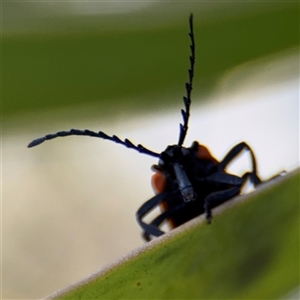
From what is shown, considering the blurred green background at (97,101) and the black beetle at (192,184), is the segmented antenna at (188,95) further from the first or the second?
the blurred green background at (97,101)

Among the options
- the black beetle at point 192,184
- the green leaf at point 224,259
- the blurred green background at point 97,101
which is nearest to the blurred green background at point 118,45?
the blurred green background at point 97,101

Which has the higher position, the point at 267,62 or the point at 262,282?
the point at 267,62

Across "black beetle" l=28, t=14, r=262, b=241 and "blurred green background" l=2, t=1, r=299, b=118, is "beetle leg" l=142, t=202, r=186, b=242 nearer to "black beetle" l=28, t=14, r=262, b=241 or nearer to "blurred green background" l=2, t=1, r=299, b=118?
"black beetle" l=28, t=14, r=262, b=241

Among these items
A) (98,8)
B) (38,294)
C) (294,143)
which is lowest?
(38,294)

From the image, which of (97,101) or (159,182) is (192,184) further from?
(97,101)

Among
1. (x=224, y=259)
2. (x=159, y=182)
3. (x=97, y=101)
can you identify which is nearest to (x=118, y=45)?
(x=97, y=101)

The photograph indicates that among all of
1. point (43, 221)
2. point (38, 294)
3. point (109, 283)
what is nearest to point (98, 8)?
→ point (43, 221)

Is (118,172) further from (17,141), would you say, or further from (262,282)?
(262,282)
